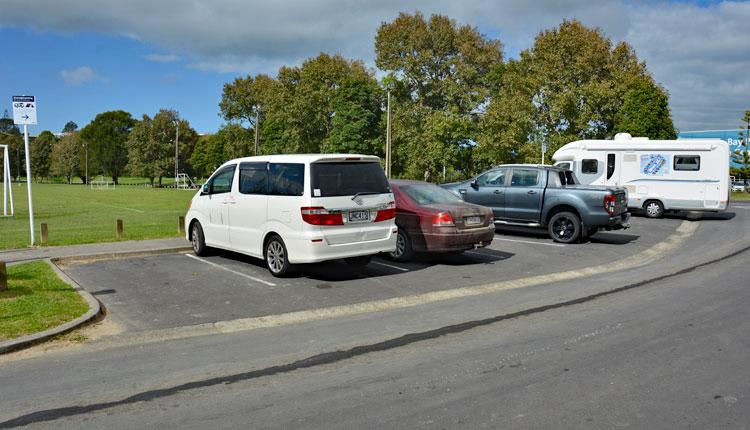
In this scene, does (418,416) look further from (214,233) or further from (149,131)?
(149,131)

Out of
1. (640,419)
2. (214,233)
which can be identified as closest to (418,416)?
(640,419)

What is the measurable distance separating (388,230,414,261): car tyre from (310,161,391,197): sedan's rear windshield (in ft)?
5.27

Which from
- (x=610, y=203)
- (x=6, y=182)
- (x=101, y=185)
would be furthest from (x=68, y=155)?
(x=610, y=203)

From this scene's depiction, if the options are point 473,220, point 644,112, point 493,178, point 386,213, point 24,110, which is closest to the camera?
point 386,213

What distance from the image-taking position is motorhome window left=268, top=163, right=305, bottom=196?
9.41 metres

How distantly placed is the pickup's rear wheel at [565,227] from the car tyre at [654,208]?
9.45 m

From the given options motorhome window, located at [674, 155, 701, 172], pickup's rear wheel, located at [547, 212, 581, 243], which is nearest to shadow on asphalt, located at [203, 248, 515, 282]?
pickup's rear wheel, located at [547, 212, 581, 243]

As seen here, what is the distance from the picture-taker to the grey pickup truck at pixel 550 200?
48.3ft

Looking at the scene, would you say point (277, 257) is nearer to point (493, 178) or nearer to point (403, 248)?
point (403, 248)

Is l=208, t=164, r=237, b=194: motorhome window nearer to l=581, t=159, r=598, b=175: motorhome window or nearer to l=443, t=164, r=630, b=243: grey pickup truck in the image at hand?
l=443, t=164, r=630, b=243: grey pickup truck

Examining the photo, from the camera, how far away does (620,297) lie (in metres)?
8.63

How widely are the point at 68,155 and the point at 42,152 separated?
1282cm

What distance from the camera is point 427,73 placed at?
5538 centimetres

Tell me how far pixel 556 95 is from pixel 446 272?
3228 centimetres
